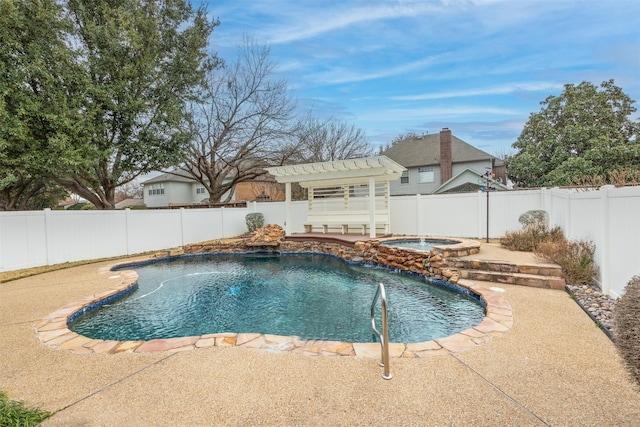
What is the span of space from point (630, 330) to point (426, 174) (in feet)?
67.7

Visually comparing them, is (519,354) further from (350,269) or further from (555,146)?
(555,146)

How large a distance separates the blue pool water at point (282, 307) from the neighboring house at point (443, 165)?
1303cm

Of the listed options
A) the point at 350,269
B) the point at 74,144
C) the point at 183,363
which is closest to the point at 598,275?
the point at 350,269

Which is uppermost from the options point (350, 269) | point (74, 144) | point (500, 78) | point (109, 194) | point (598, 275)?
point (500, 78)

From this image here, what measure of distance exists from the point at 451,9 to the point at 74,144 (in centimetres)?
1189

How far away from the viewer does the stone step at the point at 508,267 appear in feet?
19.3

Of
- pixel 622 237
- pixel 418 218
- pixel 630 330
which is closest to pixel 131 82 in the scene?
pixel 418 218

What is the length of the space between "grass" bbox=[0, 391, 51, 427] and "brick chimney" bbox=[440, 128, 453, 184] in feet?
68.3

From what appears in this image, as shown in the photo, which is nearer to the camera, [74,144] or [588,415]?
[588,415]

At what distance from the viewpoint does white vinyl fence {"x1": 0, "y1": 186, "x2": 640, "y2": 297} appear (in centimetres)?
440

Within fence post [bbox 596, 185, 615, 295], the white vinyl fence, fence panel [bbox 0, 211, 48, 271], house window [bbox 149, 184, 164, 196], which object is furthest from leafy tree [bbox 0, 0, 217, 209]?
house window [bbox 149, 184, 164, 196]

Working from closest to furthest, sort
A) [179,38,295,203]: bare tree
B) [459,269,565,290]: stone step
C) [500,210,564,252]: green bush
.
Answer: [459,269,565,290]: stone step → [500,210,564,252]: green bush → [179,38,295,203]: bare tree

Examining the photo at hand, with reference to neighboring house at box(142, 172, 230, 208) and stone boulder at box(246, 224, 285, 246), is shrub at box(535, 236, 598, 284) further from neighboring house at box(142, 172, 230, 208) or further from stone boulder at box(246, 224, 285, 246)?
neighboring house at box(142, 172, 230, 208)

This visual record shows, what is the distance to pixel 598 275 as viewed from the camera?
5.17 meters
